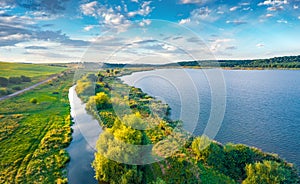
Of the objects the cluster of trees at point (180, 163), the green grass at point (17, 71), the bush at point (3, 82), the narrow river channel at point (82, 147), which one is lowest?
the narrow river channel at point (82, 147)

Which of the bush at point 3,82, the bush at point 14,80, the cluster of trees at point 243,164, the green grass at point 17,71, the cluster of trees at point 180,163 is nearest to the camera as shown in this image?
the cluster of trees at point 243,164

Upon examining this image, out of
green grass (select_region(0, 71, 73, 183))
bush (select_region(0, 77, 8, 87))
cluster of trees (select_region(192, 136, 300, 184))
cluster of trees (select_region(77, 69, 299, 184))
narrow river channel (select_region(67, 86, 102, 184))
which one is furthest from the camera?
bush (select_region(0, 77, 8, 87))

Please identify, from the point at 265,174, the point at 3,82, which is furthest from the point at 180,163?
the point at 3,82

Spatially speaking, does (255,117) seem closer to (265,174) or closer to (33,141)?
(265,174)

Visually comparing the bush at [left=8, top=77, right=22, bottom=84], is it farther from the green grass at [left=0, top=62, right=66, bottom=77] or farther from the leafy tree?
the leafy tree

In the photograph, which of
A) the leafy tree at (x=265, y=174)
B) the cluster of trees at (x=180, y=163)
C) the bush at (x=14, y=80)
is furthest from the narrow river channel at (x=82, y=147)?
the bush at (x=14, y=80)

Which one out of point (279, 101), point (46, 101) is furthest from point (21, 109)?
point (279, 101)

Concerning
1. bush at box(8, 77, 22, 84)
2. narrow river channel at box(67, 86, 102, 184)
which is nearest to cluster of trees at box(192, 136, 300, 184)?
narrow river channel at box(67, 86, 102, 184)

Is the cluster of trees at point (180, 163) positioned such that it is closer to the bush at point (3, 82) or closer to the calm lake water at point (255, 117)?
the calm lake water at point (255, 117)
